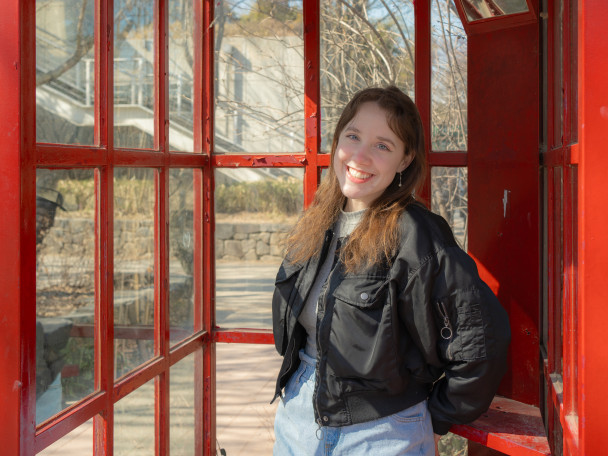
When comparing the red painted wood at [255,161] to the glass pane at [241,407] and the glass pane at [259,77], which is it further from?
the glass pane at [241,407]

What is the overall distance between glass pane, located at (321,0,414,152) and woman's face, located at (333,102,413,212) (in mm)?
792

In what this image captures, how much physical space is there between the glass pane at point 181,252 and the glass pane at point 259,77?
11.5 inches

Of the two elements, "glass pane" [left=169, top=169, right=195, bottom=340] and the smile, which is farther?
"glass pane" [left=169, top=169, right=195, bottom=340]

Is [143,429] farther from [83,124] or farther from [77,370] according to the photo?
[83,124]

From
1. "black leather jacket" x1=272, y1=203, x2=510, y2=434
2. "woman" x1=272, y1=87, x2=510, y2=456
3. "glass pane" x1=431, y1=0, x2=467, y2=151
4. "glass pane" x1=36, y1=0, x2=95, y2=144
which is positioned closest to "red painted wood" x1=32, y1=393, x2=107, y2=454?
"woman" x1=272, y1=87, x2=510, y2=456

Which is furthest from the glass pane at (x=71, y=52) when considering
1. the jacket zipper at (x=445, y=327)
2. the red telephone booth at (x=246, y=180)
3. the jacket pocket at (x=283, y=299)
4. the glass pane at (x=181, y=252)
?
the jacket zipper at (x=445, y=327)

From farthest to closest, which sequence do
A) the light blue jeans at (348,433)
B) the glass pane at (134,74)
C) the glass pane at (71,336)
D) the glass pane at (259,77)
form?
the glass pane at (259,77)
the glass pane at (134,74)
the glass pane at (71,336)
the light blue jeans at (348,433)

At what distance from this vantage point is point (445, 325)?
1836 millimetres

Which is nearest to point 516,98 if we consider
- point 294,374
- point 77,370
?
point 294,374

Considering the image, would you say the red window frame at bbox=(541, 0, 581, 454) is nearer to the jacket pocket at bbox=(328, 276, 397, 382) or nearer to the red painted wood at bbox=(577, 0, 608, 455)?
the red painted wood at bbox=(577, 0, 608, 455)

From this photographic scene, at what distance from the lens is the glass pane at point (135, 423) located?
94.4 inches

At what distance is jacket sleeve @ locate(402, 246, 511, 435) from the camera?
180 cm

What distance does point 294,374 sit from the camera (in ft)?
7.04

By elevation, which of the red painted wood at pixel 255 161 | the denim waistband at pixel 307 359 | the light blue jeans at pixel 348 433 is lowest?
the light blue jeans at pixel 348 433
